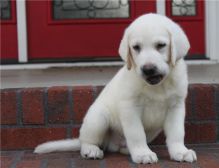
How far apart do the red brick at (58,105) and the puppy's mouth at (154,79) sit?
787mm

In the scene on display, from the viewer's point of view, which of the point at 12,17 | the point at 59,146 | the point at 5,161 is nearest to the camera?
the point at 5,161

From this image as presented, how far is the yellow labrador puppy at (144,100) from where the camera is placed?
116 inches

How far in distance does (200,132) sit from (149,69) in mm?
949

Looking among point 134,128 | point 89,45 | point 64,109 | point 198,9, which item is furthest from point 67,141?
point 198,9

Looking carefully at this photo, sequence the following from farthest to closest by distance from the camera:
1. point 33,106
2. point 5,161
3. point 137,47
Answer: point 33,106 → point 5,161 → point 137,47

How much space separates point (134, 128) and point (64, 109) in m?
0.68

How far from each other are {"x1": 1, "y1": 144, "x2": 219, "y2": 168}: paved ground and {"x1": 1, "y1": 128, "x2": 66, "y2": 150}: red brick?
0.09 meters

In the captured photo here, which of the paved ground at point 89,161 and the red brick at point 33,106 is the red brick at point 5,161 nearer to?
the paved ground at point 89,161

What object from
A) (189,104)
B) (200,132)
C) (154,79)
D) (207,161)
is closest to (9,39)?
(189,104)

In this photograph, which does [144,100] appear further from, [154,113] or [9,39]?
[9,39]

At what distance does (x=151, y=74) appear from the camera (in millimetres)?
2910

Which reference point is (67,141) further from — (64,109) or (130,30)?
(130,30)

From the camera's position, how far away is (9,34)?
5043 millimetres

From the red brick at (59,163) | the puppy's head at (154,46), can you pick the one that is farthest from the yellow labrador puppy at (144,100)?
the red brick at (59,163)
